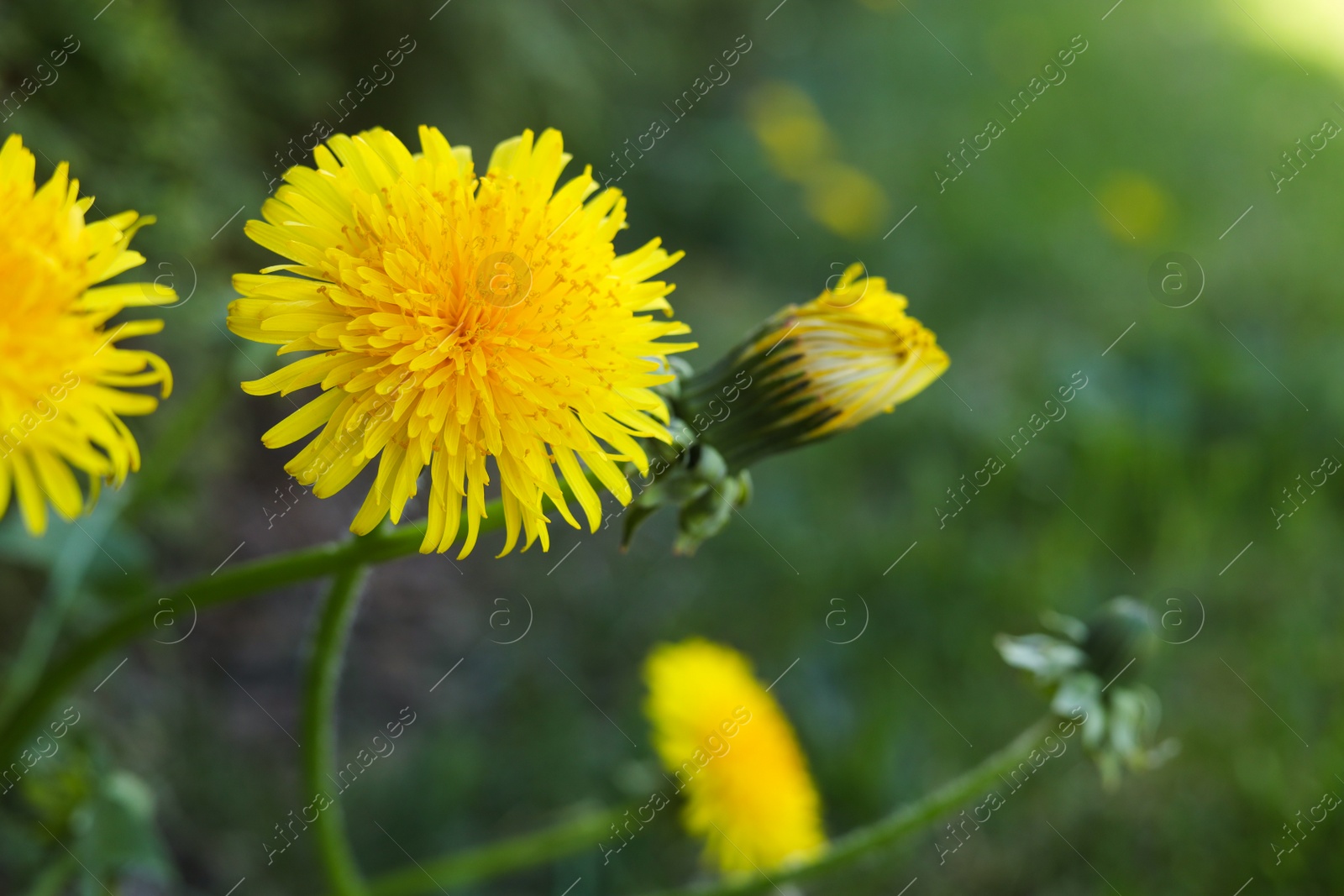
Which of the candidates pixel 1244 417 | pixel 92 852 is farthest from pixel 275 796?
pixel 1244 417

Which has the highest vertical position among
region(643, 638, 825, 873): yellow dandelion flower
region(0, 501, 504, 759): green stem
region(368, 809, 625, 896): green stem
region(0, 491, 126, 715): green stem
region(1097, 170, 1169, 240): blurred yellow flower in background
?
region(0, 491, 126, 715): green stem

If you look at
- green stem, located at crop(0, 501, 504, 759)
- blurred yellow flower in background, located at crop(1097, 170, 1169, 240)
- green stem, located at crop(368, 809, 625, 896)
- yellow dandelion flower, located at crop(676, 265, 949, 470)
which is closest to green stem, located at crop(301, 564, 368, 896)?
green stem, located at crop(0, 501, 504, 759)

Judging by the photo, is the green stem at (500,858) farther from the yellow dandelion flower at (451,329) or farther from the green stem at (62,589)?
the yellow dandelion flower at (451,329)

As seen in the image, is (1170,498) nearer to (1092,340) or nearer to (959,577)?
(959,577)

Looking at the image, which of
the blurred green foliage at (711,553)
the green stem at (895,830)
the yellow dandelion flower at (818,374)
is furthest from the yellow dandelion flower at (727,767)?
the yellow dandelion flower at (818,374)

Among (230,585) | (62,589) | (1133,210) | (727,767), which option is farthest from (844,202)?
(230,585)

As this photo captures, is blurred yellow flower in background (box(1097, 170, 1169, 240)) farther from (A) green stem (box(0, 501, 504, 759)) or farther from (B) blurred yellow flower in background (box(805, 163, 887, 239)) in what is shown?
(A) green stem (box(0, 501, 504, 759))

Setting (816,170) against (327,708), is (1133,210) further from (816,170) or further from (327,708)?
(327,708)
